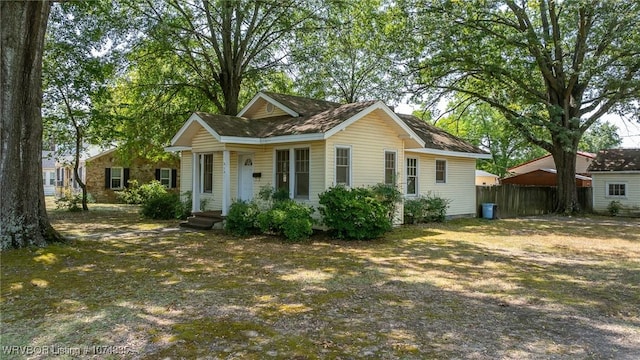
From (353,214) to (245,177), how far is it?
5281 mm

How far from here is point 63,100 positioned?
2052 cm

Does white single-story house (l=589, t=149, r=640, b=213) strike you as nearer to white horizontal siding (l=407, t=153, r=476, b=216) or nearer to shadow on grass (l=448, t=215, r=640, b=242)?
shadow on grass (l=448, t=215, r=640, b=242)

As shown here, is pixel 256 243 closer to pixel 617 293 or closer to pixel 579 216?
pixel 617 293

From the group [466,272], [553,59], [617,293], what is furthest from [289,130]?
[553,59]

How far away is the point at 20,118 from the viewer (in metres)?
9.17

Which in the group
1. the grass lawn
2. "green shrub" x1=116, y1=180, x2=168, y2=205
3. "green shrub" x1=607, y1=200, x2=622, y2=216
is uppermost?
"green shrub" x1=116, y1=180, x2=168, y2=205

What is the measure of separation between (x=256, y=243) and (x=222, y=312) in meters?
5.89

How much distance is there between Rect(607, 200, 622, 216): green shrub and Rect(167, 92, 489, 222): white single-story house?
37.2ft

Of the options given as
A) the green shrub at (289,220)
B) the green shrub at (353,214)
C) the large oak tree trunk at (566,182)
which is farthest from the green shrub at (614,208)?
the green shrub at (289,220)

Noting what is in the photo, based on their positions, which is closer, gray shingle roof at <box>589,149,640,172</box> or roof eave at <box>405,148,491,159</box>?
Result: roof eave at <box>405,148,491,159</box>

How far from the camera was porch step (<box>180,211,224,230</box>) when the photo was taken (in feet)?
46.6

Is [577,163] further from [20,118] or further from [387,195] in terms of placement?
[20,118]

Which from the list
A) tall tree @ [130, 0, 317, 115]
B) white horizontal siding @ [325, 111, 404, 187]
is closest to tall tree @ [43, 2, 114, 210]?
tall tree @ [130, 0, 317, 115]

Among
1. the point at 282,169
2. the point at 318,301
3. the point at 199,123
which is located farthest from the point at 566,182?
the point at 318,301
